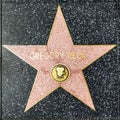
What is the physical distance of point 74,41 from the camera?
2582 millimetres

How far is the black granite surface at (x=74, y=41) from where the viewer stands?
258 cm

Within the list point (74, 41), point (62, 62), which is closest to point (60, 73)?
point (62, 62)

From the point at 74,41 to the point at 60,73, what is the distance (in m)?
0.23

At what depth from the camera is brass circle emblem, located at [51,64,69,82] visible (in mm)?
2561

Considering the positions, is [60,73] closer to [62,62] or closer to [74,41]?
[62,62]

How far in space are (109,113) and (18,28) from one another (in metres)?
0.83

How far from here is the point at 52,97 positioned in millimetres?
2592

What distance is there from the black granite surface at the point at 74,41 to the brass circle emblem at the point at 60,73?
0.25 ft

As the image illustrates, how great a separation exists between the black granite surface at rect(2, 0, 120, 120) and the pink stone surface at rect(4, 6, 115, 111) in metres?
0.03

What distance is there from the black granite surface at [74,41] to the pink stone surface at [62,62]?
3cm

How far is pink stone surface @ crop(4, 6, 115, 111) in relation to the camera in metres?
2.57

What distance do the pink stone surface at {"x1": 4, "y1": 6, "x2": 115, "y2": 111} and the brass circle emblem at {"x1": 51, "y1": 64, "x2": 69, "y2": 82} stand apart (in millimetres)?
21

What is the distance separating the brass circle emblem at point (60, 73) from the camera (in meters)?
2.56

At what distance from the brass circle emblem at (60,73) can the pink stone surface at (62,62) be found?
0.02 metres
